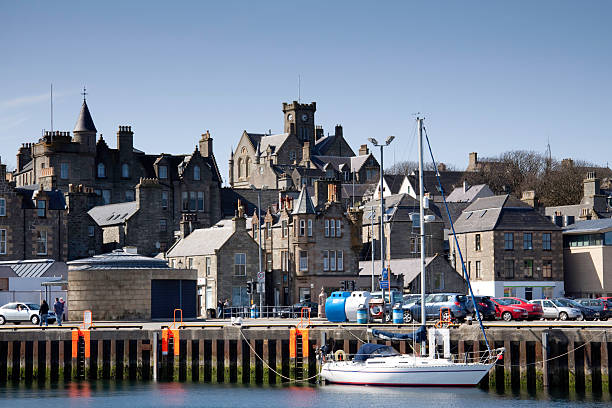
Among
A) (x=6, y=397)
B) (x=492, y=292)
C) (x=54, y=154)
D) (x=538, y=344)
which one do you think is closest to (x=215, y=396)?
(x=6, y=397)

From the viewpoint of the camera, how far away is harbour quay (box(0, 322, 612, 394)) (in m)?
50.0

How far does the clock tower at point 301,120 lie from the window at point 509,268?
3636 inches

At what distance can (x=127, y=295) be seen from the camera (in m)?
73.9

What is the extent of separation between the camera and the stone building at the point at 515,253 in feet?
329

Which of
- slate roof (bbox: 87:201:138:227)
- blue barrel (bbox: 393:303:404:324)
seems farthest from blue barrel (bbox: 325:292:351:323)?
slate roof (bbox: 87:201:138:227)

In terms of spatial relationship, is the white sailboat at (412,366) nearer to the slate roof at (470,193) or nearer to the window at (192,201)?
the window at (192,201)

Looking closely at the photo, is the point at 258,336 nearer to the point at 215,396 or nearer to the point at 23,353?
the point at 215,396

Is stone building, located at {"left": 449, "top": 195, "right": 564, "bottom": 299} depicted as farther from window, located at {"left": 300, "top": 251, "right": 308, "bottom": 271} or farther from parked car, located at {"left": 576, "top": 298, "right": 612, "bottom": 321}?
parked car, located at {"left": 576, "top": 298, "right": 612, "bottom": 321}

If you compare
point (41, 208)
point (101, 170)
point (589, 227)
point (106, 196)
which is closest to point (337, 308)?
point (41, 208)

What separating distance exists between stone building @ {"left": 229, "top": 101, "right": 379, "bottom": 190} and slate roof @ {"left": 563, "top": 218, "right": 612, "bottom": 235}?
210 feet

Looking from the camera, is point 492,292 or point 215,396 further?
point 492,292

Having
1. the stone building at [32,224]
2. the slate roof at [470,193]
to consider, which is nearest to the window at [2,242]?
the stone building at [32,224]

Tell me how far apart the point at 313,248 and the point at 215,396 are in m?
44.0

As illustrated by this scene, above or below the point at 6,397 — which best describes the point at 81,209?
above
